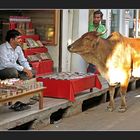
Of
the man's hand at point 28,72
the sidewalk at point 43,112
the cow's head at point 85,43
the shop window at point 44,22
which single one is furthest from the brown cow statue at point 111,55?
the shop window at point 44,22

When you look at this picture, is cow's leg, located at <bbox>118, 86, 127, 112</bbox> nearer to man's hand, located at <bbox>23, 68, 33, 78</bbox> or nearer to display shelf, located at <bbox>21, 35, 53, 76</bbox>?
display shelf, located at <bbox>21, 35, 53, 76</bbox>

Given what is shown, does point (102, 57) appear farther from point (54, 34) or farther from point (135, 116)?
point (54, 34)

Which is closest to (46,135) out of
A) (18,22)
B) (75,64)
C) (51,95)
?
(51,95)

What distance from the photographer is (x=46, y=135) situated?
20.1 feet

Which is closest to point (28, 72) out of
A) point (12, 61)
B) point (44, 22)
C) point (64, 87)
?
point (12, 61)

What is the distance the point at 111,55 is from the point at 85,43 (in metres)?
0.56

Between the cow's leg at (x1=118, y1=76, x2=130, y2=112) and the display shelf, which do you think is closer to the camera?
the cow's leg at (x1=118, y1=76, x2=130, y2=112)

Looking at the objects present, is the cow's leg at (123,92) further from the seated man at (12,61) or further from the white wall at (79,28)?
the white wall at (79,28)

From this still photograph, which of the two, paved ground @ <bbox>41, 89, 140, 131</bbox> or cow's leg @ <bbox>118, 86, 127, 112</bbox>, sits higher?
cow's leg @ <bbox>118, 86, 127, 112</bbox>

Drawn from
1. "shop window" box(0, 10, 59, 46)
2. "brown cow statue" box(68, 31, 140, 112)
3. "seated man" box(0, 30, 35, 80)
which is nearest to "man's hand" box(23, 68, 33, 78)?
"seated man" box(0, 30, 35, 80)

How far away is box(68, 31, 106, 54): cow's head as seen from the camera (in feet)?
25.8

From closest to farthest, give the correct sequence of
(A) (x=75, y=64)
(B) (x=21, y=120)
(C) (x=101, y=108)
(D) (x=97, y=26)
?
(B) (x=21, y=120) < (C) (x=101, y=108) < (D) (x=97, y=26) < (A) (x=75, y=64)

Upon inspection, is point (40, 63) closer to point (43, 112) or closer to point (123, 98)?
point (123, 98)

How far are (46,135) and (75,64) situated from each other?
450 centimetres
